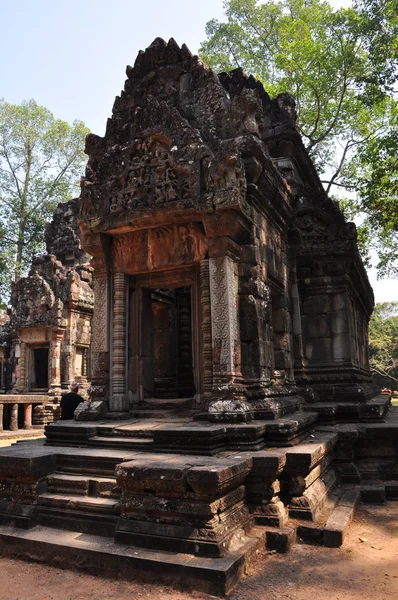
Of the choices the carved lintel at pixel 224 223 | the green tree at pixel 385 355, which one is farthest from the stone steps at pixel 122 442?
the green tree at pixel 385 355

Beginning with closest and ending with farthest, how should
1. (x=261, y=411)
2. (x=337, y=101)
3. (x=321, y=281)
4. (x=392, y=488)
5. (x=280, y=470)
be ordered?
(x=280, y=470) → (x=261, y=411) → (x=392, y=488) → (x=321, y=281) → (x=337, y=101)

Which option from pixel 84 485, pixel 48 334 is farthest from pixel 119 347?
pixel 48 334

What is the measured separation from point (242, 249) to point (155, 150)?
1.88 m

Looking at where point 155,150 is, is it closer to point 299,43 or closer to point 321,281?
point 321,281

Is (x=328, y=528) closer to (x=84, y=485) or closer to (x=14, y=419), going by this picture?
(x=84, y=485)

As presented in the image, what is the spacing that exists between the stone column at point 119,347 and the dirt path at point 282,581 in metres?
2.62

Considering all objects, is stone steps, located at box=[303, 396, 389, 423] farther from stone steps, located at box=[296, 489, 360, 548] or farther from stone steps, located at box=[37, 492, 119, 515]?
stone steps, located at box=[37, 492, 119, 515]

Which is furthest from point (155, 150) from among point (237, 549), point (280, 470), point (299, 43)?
point (299, 43)

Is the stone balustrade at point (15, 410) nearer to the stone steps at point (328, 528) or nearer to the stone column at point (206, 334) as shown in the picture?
the stone column at point (206, 334)

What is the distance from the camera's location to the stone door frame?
6.27 metres

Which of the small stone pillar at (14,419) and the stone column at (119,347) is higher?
the stone column at (119,347)

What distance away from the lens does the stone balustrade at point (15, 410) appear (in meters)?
13.7

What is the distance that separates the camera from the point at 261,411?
5.38m

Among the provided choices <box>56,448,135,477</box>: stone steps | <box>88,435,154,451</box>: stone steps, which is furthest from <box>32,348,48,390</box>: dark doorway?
<box>56,448,135,477</box>: stone steps
